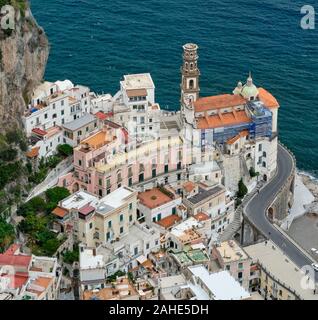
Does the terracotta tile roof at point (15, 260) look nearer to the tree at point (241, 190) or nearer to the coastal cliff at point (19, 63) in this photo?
the coastal cliff at point (19, 63)

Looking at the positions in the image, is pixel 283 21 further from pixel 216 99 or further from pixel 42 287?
pixel 42 287

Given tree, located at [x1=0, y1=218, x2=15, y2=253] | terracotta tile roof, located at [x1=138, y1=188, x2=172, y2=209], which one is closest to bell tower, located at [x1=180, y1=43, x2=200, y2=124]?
terracotta tile roof, located at [x1=138, y1=188, x2=172, y2=209]

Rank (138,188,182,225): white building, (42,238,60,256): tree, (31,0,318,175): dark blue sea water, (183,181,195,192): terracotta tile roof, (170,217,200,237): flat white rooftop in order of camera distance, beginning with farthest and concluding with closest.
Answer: (31,0,318,175): dark blue sea water, (183,181,195,192): terracotta tile roof, (138,188,182,225): white building, (170,217,200,237): flat white rooftop, (42,238,60,256): tree

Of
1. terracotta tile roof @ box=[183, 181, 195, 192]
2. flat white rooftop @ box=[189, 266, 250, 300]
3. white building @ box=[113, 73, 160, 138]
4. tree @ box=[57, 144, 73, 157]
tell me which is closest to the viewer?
flat white rooftop @ box=[189, 266, 250, 300]

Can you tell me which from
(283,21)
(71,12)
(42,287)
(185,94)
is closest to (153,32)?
(71,12)

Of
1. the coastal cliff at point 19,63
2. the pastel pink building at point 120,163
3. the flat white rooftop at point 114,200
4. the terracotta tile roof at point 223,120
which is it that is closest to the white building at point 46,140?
the coastal cliff at point 19,63

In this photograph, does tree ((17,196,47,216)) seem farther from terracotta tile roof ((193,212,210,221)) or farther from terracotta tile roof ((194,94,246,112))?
terracotta tile roof ((194,94,246,112))
